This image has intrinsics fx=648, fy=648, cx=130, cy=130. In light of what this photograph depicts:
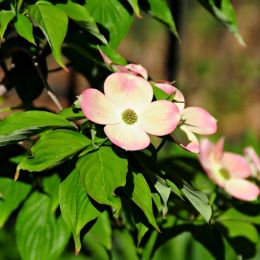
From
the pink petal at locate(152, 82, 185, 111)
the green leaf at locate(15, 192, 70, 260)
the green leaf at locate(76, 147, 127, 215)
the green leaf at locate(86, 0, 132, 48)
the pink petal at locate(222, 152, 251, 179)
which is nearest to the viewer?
the green leaf at locate(76, 147, 127, 215)

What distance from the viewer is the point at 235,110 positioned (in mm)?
5688

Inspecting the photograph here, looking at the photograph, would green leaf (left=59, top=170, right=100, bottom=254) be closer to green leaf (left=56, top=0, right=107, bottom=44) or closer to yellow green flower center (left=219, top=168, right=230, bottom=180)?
green leaf (left=56, top=0, right=107, bottom=44)

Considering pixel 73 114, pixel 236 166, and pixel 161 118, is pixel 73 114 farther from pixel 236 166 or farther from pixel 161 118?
pixel 236 166

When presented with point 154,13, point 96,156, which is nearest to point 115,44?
point 154,13

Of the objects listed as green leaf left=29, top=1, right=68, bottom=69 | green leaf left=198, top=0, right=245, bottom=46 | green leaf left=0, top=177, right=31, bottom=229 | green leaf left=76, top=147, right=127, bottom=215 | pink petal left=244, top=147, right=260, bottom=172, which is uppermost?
green leaf left=29, top=1, right=68, bottom=69

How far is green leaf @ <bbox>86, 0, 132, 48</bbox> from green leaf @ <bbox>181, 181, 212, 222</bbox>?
0.33 metres

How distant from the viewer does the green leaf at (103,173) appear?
80cm

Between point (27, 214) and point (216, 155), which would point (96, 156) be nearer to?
point (27, 214)

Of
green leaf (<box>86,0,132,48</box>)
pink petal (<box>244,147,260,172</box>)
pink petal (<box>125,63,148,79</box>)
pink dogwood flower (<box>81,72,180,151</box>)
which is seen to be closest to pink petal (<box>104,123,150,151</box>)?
pink dogwood flower (<box>81,72,180,151</box>)

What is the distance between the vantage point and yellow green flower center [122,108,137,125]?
87 cm

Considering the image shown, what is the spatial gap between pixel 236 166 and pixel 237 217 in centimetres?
15

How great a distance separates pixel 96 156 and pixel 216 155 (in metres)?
0.56

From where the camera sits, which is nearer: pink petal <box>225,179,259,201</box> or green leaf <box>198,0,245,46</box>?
green leaf <box>198,0,245,46</box>

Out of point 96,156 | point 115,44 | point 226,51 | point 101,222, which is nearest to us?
point 96,156
